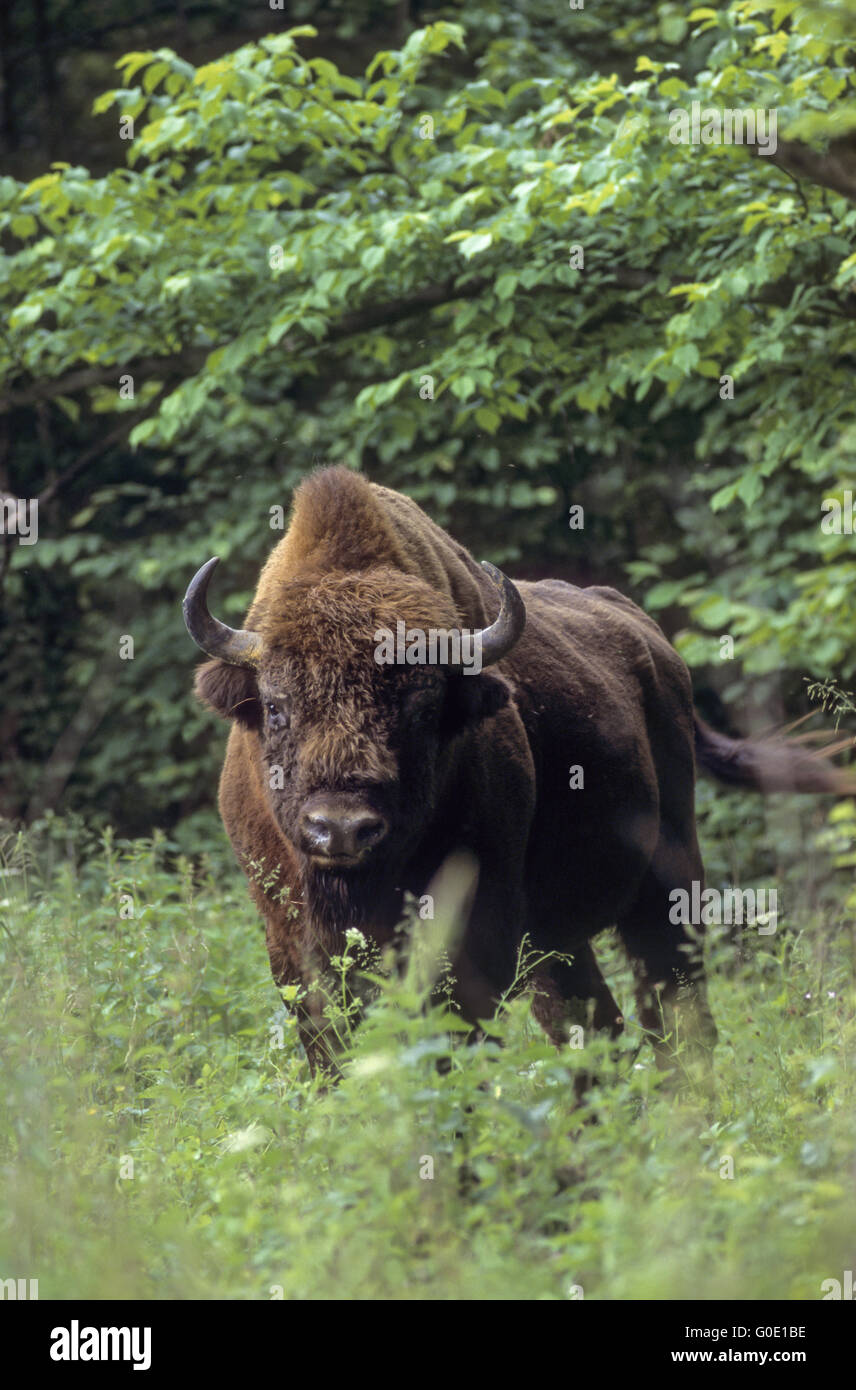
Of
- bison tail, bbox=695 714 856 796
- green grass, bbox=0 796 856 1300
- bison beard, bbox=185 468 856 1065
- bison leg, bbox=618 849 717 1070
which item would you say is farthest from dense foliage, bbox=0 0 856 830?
green grass, bbox=0 796 856 1300

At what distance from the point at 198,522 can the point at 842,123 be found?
7.70 metres

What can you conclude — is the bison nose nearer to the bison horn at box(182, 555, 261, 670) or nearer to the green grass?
the green grass

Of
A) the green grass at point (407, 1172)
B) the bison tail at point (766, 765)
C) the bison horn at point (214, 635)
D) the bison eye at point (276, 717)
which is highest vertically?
the bison horn at point (214, 635)

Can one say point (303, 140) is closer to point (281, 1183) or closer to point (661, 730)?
point (661, 730)

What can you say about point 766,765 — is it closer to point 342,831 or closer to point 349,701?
point 349,701

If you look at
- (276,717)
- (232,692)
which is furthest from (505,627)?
(232,692)

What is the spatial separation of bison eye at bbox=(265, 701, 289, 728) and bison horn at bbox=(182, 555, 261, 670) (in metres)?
0.20

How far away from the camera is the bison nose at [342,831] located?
3910 mm

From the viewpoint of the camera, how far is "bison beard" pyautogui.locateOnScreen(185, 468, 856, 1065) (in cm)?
419

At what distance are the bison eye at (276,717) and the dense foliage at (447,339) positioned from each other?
2171 mm

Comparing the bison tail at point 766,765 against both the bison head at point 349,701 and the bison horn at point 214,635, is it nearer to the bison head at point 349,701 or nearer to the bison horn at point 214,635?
the bison head at point 349,701

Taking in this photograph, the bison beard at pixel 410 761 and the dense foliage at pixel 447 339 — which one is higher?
the dense foliage at pixel 447 339

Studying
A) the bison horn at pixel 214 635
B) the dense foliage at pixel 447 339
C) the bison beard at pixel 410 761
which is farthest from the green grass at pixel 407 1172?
the dense foliage at pixel 447 339
